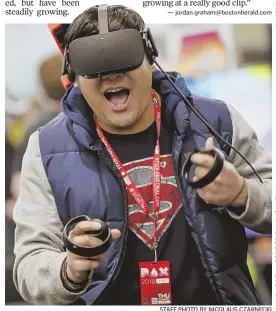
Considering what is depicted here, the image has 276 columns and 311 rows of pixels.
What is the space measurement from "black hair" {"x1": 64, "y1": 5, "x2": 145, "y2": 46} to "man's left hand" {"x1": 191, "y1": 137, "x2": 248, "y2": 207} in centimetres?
22

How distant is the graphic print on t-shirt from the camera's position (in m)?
0.77

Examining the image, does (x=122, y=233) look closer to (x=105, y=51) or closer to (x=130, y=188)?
(x=130, y=188)

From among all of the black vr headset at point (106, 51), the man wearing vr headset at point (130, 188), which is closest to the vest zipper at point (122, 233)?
the man wearing vr headset at point (130, 188)

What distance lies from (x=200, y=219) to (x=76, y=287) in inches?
8.4

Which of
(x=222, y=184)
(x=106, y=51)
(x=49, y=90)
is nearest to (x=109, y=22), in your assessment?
(x=106, y=51)

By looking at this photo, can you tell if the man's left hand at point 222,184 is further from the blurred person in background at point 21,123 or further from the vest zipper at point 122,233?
the blurred person in background at point 21,123

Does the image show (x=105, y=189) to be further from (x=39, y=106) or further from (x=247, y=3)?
(x=247, y=3)

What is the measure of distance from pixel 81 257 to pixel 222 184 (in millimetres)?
215

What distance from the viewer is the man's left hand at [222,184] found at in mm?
649

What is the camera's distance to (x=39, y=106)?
0.85 metres

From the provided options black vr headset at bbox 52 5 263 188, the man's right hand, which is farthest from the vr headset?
the man's right hand

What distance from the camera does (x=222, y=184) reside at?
2.23 feet

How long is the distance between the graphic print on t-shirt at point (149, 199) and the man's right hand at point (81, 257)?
11cm
